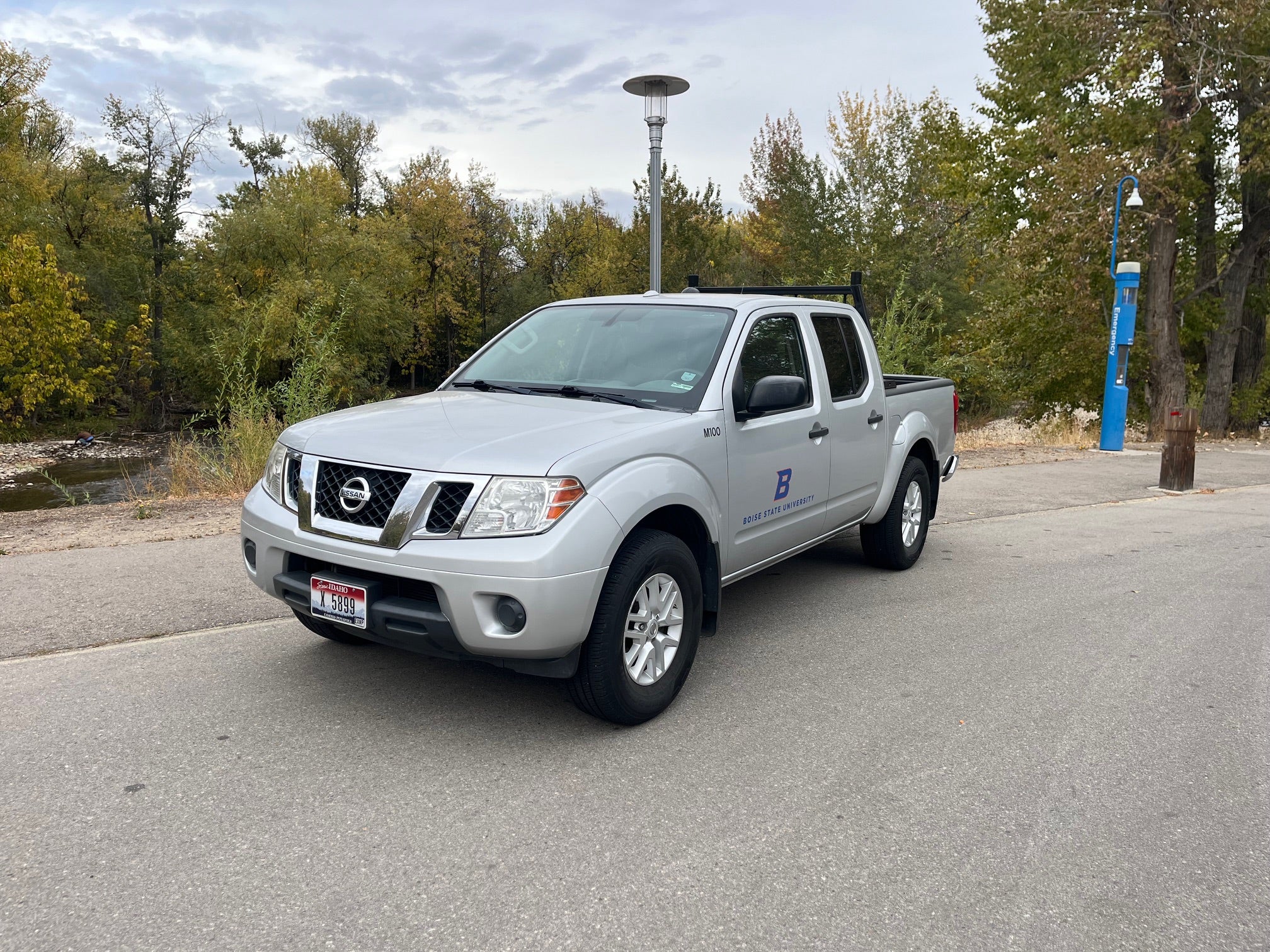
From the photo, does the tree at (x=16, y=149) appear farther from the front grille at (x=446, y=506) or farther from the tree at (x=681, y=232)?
the front grille at (x=446, y=506)

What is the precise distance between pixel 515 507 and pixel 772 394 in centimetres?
153

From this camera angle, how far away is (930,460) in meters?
7.33

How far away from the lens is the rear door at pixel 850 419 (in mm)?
5727

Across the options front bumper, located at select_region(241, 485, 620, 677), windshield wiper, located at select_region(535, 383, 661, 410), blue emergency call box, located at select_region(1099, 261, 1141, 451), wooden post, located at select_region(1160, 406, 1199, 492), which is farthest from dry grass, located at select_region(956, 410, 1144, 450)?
front bumper, located at select_region(241, 485, 620, 677)

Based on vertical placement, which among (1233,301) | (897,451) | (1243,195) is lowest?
(897,451)

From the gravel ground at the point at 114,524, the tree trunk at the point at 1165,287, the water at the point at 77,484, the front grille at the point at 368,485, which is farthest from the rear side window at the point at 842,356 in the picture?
the tree trunk at the point at 1165,287

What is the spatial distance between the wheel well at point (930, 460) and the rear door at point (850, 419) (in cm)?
74

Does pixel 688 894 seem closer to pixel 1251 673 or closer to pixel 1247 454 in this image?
pixel 1251 673

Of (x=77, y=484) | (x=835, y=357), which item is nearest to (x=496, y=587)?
(x=835, y=357)

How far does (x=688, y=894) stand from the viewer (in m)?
2.87

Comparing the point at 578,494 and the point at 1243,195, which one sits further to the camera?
the point at 1243,195

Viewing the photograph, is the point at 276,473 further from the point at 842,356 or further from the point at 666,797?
the point at 842,356

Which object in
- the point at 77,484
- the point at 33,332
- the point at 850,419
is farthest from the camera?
the point at 33,332

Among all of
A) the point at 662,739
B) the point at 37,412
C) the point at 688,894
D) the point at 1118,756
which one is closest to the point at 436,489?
the point at 662,739
